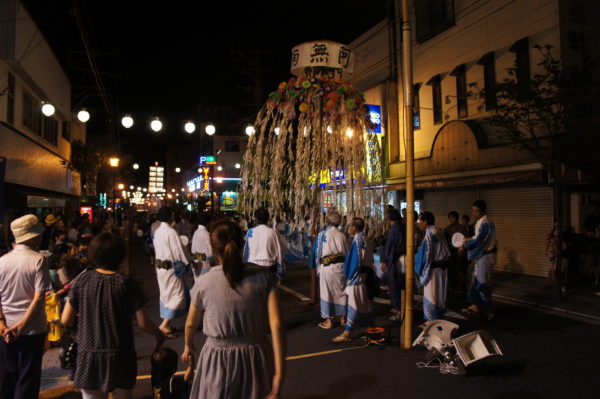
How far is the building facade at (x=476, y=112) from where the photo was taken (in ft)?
37.4

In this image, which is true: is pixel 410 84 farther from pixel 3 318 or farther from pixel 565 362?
pixel 3 318

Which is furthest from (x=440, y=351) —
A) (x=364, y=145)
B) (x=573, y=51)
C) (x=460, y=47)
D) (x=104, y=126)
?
(x=104, y=126)

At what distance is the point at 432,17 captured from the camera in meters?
16.1

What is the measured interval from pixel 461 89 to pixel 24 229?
14.4 meters

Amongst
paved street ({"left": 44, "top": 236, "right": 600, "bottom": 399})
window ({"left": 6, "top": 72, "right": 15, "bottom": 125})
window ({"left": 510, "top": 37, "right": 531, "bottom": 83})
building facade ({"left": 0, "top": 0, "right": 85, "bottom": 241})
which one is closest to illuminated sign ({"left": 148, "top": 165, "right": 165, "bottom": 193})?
building facade ({"left": 0, "top": 0, "right": 85, "bottom": 241})

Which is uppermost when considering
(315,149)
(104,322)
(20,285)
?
(315,149)

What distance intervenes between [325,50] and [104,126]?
35.4 metres

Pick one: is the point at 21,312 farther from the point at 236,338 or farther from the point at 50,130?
the point at 50,130

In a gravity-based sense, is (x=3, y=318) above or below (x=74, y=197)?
below

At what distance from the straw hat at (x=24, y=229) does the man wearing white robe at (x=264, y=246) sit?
3.67m

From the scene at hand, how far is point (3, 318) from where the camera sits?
3.81m

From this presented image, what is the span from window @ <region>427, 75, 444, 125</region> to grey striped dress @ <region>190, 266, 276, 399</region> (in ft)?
47.7

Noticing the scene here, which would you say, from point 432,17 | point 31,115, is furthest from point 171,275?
point 432,17

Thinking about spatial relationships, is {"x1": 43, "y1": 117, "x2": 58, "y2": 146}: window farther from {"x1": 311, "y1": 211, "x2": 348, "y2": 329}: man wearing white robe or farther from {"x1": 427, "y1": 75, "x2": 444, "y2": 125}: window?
{"x1": 427, "y1": 75, "x2": 444, "y2": 125}: window
